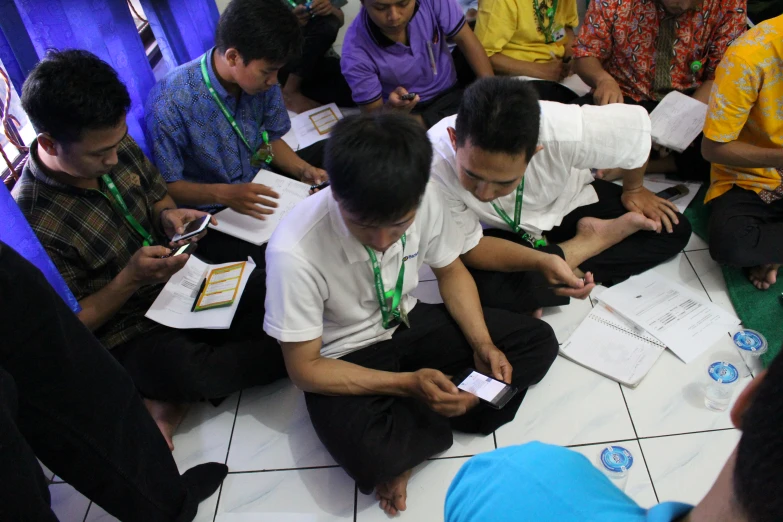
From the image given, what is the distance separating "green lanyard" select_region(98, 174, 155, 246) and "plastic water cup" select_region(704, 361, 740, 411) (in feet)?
6.21

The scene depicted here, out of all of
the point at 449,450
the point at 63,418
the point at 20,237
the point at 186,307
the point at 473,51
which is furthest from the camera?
the point at 473,51

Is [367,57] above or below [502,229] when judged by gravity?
above

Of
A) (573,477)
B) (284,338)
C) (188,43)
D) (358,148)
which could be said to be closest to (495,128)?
(358,148)

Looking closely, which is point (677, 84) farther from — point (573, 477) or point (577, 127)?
point (573, 477)

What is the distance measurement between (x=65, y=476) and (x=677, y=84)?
9.15ft

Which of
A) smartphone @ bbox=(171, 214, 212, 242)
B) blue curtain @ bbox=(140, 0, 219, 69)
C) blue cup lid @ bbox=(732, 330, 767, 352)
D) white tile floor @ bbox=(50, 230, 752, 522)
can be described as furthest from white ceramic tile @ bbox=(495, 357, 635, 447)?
blue curtain @ bbox=(140, 0, 219, 69)

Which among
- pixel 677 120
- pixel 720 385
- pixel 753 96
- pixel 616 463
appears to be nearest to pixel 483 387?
pixel 616 463

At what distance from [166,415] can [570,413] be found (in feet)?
4.32

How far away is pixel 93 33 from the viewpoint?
2061 millimetres

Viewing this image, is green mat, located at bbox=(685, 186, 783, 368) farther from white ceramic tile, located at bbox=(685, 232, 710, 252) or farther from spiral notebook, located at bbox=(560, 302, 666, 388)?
spiral notebook, located at bbox=(560, 302, 666, 388)

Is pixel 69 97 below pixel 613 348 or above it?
above

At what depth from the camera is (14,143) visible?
6.72ft

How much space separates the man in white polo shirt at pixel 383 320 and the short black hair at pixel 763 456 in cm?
83

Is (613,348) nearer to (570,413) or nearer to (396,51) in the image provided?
(570,413)
